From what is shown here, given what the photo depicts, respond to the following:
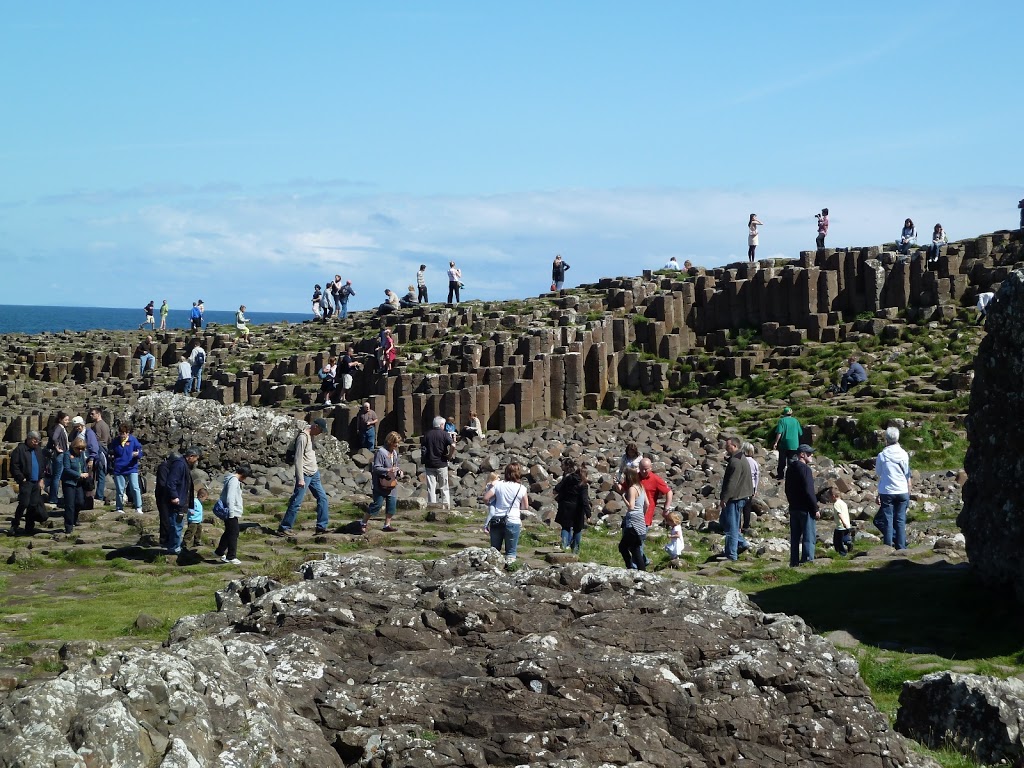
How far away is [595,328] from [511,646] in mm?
29762

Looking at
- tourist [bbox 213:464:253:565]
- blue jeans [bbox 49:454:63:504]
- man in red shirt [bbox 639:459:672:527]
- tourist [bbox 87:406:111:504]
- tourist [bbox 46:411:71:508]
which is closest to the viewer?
man in red shirt [bbox 639:459:672:527]

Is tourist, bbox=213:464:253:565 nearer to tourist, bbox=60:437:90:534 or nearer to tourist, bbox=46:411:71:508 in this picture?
tourist, bbox=60:437:90:534

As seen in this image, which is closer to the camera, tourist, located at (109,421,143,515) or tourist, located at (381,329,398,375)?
tourist, located at (109,421,143,515)

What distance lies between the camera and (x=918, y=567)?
17.8 m

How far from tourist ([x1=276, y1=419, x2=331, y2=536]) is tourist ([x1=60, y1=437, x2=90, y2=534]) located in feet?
12.8

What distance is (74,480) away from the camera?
23234 millimetres

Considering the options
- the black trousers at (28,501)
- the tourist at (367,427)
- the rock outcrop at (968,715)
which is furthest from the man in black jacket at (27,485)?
the rock outcrop at (968,715)

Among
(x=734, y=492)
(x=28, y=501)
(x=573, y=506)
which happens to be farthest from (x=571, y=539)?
(x=28, y=501)

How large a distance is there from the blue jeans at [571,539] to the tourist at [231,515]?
483 cm

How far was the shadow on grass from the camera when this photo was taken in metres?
14.2

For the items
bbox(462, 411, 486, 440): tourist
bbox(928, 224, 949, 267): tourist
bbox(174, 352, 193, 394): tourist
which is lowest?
bbox(462, 411, 486, 440): tourist

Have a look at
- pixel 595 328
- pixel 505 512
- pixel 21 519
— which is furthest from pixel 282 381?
pixel 505 512

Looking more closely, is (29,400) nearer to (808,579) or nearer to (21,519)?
(21,519)

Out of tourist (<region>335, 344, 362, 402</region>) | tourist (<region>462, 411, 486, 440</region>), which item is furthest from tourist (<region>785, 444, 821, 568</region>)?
tourist (<region>335, 344, 362, 402</region>)
